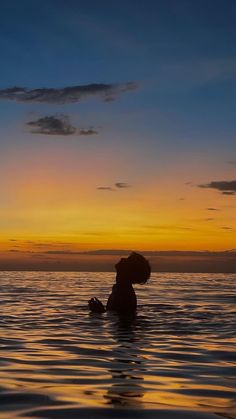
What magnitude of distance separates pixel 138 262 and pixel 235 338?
4461 mm

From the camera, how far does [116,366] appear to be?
28.8 ft

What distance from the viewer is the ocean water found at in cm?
605

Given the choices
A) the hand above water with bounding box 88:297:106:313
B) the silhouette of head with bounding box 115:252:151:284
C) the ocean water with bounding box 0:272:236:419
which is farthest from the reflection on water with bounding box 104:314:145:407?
the hand above water with bounding box 88:297:106:313

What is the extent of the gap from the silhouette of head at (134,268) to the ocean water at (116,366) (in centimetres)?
128

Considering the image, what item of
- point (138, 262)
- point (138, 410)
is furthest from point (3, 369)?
point (138, 262)

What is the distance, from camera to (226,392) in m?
6.98

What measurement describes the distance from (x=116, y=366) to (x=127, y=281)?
8045 millimetres

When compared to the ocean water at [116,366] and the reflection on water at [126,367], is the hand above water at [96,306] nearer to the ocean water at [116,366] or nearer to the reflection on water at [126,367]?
the ocean water at [116,366]

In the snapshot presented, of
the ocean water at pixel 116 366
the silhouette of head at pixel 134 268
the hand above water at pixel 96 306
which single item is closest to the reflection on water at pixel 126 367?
the ocean water at pixel 116 366

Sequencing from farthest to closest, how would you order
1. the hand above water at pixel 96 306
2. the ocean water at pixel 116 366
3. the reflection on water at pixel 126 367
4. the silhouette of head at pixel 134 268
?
1. the hand above water at pixel 96 306
2. the silhouette of head at pixel 134 268
3. the reflection on water at pixel 126 367
4. the ocean water at pixel 116 366

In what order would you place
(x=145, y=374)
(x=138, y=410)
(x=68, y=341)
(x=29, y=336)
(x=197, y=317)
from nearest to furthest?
1. (x=138, y=410)
2. (x=145, y=374)
3. (x=68, y=341)
4. (x=29, y=336)
5. (x=197, y=317)

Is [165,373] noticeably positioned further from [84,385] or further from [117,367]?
[84,385]

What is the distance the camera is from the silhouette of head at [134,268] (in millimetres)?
16438

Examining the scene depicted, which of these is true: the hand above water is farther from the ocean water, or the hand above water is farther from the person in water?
the ocean water
